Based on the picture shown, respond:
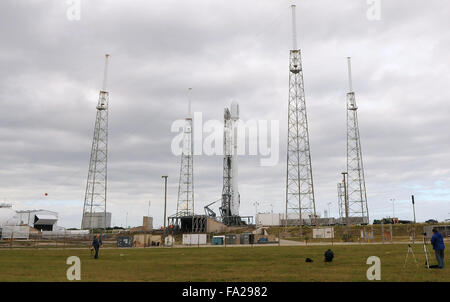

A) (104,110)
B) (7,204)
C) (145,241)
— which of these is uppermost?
(104,110)

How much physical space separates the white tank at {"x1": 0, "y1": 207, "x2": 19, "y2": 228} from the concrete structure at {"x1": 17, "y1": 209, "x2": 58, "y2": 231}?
368 cm

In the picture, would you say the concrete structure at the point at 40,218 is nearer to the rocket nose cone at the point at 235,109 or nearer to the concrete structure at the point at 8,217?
the concrete structure at the point at 8,217

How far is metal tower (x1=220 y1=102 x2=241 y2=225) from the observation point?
3969 inches

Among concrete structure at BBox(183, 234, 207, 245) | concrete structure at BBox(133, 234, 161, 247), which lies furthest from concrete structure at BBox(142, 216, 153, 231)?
concrete structure at BBox(133, 234, 161, 247)

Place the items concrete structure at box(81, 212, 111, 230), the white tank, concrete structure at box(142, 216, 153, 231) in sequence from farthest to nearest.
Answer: concrete structure at box(142, 216, 153, 231), the white tank, concrete structure at box(81, 212, 111, 230)

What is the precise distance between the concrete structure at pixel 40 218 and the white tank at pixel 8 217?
3682mm

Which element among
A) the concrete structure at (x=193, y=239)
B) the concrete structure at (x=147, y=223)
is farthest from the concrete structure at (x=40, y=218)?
the concrete structure at (x=193, y=239)

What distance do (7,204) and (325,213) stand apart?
111 meters

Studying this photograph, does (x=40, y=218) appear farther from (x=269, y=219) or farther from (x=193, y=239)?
(x=193, y=239)

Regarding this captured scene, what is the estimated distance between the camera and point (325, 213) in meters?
144

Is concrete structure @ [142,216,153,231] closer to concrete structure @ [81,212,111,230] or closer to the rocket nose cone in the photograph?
concrete structure @ [81,212,111,230]
